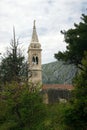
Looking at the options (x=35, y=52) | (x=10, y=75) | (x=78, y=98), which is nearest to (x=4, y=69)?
(x=10, y=75)

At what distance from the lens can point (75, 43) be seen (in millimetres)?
29406

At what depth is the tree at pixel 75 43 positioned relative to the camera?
29391mm

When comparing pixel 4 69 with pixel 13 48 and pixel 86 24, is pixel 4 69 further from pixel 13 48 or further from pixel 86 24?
pixel 86 24

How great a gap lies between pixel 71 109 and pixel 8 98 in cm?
669

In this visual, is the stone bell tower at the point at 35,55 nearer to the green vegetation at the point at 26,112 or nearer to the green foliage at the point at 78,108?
the green vegetation at the point at 26,112

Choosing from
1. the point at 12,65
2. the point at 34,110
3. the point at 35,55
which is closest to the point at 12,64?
the point at 12,65

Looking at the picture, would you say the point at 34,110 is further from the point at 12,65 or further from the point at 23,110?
the point at 12,65

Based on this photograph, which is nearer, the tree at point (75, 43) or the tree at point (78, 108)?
the tree at point (78, 108)

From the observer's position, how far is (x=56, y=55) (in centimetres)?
3216

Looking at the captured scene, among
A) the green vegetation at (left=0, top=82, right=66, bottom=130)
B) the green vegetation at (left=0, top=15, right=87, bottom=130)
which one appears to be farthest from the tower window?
the green vegetation at (left=0, top=82, right=66, bottom=130)

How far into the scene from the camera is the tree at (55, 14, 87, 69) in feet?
96.4

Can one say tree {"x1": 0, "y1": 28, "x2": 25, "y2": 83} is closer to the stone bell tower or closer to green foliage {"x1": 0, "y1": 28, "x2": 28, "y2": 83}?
green foliage {"x1": 0, "y1": 28, "x2": 28, "y2": 83}

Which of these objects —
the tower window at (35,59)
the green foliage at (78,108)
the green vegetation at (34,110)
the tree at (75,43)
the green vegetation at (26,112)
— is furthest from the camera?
the tower window at (35,59)

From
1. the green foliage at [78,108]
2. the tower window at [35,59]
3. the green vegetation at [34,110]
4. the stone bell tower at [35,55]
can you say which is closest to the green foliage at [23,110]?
the green vegetation at [34,110]
